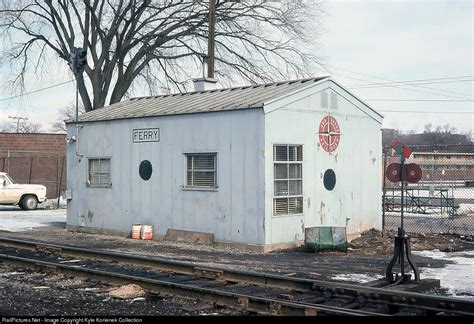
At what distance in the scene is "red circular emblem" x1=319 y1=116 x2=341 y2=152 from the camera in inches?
640

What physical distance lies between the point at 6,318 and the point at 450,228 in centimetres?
1524

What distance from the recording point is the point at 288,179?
1546 cm

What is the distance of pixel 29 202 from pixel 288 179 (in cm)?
1819

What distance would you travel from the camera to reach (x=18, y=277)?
1118 centimetres

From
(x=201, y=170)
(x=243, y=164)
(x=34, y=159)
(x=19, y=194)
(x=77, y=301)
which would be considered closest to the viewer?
(x=77, y=301)

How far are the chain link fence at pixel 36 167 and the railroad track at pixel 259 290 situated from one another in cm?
2413

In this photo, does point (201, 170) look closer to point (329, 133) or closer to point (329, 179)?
point (329, 179)

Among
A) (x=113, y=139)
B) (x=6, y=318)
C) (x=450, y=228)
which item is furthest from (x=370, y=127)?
(x=6, y=318)

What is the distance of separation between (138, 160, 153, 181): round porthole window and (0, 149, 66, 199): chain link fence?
18.9 m

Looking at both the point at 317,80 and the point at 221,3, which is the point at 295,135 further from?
the point at 221,3

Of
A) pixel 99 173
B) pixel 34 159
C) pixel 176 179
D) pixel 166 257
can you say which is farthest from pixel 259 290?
pixel 34 159

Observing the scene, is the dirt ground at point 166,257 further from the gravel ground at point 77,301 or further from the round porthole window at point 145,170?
the round porthole window at point 145,170

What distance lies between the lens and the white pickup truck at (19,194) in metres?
29.2

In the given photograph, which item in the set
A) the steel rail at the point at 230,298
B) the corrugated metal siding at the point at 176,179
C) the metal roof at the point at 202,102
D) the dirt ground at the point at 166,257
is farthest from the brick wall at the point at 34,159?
the steel rail at the point at 230,298
